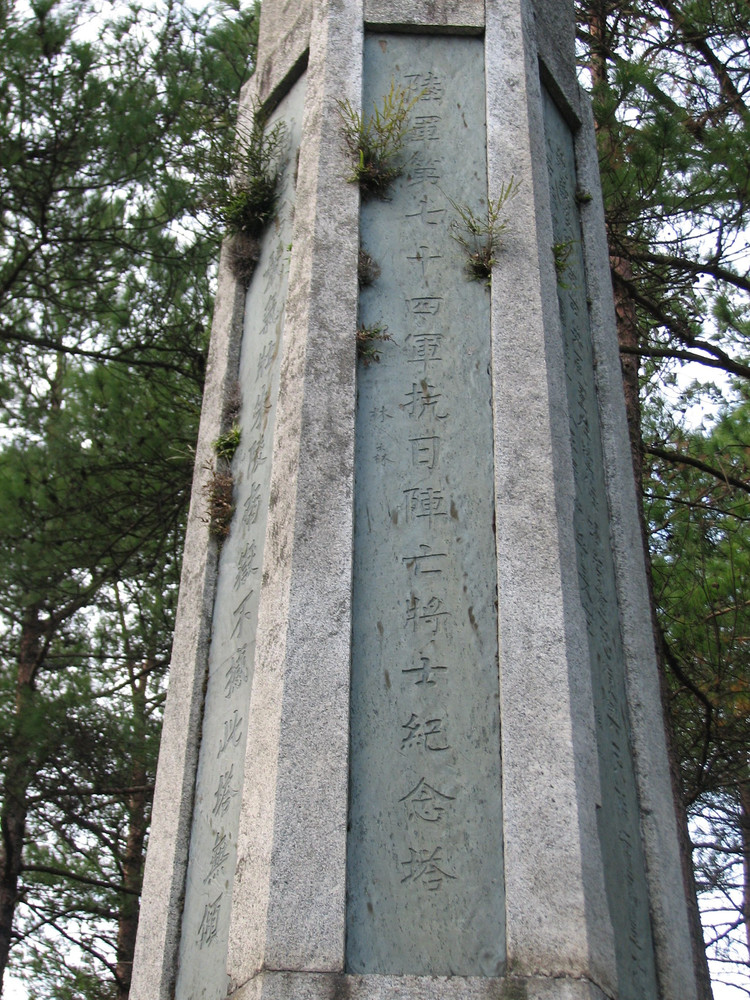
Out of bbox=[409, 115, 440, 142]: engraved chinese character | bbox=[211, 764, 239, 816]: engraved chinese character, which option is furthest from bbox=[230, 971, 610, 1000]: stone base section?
bbox=[409, 115, 440, 142]: engraved chinese character

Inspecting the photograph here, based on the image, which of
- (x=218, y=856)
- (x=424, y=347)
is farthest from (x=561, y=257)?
(x=218, y=856)

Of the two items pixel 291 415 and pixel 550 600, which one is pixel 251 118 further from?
pixel 550 600

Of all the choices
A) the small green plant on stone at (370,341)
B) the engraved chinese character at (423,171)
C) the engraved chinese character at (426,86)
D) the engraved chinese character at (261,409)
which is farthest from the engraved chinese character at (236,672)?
the engraved chinese character at (426,86)

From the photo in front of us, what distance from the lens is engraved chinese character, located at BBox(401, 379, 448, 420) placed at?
376 cm

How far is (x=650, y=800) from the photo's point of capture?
12.4 ft

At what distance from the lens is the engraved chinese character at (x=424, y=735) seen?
3.24 m

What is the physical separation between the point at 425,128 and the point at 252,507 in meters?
1.53

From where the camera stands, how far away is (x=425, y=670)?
11.0ft

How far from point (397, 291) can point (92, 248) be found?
425 centimetres

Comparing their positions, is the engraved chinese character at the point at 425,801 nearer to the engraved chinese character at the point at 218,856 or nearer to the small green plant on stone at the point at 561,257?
the engraved chinese character at the point at 218,856

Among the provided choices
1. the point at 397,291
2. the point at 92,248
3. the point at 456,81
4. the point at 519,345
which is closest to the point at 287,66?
the point at 456,81

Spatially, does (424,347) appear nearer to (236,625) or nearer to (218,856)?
(236,625)

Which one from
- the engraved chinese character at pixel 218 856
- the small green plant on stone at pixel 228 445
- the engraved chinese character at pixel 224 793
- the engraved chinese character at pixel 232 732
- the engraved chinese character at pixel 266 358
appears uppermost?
the engraved chinese character at pixel 266 358

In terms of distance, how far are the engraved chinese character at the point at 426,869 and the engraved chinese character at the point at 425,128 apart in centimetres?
253
